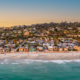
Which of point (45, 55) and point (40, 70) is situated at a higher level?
point (45, 55)

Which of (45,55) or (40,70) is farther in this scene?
(45,55)

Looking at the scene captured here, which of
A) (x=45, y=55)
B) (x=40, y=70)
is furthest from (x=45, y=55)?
(x=40, y=70)

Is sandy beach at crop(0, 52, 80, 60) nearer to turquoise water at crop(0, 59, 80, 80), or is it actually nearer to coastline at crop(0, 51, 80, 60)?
coastline at crop(0, 51, 80, 60)

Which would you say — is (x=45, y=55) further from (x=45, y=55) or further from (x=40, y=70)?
(x=40, y=70)

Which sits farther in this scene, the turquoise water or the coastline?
the coastline

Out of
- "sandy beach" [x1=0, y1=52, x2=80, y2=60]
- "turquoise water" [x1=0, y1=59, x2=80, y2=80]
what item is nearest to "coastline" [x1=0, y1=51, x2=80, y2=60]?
"sandy beach" [x1=0, y1=52, x2=80, y2=60]

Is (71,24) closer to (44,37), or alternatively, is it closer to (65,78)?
(44,37)

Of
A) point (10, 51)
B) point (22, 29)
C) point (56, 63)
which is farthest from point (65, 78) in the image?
point (22, 29)
